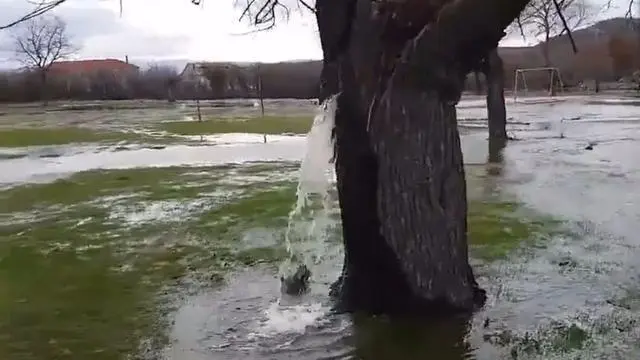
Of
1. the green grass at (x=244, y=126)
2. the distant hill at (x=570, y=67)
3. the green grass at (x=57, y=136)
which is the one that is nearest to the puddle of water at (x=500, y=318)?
the green grass at (x=57, y=136)

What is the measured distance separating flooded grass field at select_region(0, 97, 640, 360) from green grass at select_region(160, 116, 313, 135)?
41.9ft

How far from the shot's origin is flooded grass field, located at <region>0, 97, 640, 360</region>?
637 centimetres

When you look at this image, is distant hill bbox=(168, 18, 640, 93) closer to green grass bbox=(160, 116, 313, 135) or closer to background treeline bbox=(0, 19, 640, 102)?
background treeline bbox=(0, 19, 640, 102)

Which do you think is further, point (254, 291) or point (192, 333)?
point (254, 291)

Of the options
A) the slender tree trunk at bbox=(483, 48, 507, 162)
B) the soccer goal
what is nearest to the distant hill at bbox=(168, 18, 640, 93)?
the soccer goal

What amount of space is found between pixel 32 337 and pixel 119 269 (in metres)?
2.22

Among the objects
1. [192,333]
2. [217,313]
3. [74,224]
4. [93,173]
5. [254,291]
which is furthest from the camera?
[93,173]

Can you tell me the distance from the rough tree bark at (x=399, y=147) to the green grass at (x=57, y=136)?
23.5m

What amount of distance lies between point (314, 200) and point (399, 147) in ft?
23.1

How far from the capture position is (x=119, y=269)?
8.95m

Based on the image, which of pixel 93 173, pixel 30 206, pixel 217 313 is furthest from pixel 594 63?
pixel 217 313

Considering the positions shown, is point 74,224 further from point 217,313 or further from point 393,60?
point 393,60

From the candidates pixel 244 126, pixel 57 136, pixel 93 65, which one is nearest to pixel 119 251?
pixel 57 136

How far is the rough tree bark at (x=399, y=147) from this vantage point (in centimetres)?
604
